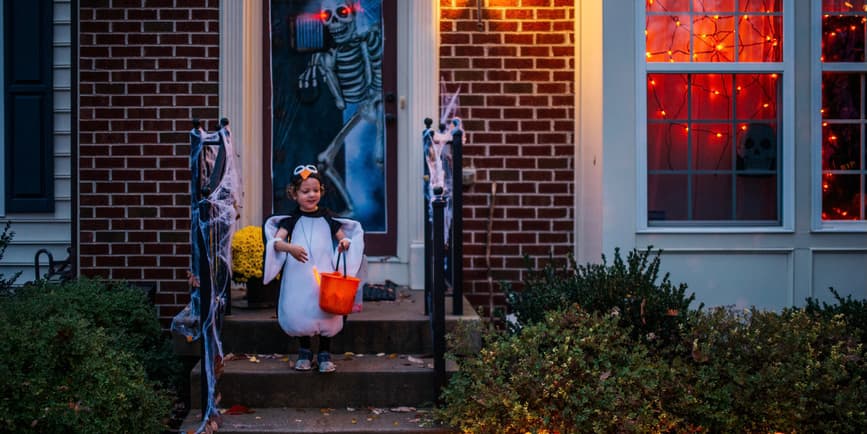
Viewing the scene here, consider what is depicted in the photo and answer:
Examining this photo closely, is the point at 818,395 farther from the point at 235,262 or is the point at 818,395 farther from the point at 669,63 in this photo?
the point at 235,262

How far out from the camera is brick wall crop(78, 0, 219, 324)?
6090mm

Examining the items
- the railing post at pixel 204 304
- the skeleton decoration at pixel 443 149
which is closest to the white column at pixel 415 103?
the skeleton decoration at pixel 443 149

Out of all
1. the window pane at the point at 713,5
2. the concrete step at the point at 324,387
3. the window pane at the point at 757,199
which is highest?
the window pane at the point at 713,5

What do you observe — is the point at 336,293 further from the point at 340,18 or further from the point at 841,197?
the point at 841,197

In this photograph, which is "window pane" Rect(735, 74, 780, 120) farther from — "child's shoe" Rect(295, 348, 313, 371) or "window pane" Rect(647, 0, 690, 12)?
"child's shoe" Rect(295, 348, 313, 371)

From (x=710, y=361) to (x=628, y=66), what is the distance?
225 cm

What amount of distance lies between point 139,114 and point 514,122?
9.27 feet

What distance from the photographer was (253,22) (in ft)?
21.1

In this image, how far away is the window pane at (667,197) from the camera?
5.91m

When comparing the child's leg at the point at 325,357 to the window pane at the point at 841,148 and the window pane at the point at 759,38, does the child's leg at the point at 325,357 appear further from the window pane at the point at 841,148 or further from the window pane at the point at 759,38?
the window pane at the point at 841,148

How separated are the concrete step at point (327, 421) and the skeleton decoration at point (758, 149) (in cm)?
302

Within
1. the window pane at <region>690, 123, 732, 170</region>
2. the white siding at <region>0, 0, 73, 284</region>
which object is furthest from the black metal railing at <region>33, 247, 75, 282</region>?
the window pane at <region>690, 123, 732, 170</region>

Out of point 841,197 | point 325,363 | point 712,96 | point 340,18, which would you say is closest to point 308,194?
point 325,363

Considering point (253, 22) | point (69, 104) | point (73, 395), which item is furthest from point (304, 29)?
point (73, 395)
